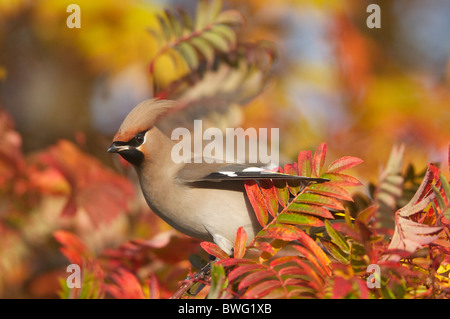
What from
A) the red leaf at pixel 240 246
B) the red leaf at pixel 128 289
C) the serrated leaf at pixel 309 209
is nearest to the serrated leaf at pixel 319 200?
the serrated leaf at pixel 309 209

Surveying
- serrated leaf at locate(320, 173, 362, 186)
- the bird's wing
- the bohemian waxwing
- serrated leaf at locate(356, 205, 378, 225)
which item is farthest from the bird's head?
serrated leaf at locate(356, 205, 378, 225)

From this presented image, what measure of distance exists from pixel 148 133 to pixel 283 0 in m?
1.93

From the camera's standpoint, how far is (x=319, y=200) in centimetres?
77

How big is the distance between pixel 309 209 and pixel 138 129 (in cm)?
50

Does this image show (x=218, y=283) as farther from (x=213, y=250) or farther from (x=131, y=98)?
(x=131, y=98)

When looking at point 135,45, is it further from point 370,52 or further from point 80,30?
point 370,52

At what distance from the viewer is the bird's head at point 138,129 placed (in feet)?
3.53

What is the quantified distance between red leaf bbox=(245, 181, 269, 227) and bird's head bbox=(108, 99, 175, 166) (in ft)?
1.15

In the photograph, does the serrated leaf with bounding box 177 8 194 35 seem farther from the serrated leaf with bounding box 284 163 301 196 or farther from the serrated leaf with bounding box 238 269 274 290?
the serrated leaf with bounding box 238 269 274 290

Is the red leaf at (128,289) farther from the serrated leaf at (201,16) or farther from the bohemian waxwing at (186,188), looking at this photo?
the serrated leaf at (201,16)

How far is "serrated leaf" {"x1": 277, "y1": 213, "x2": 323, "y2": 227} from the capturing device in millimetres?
752

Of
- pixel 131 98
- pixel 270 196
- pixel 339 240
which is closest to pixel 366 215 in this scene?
pixel 339 240

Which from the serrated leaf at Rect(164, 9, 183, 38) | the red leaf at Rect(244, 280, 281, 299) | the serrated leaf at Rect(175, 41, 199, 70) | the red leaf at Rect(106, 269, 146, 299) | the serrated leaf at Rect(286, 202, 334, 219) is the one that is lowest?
the red leaf at Rect(106, 269, 146, 299)

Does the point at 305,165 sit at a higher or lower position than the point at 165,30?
lower
